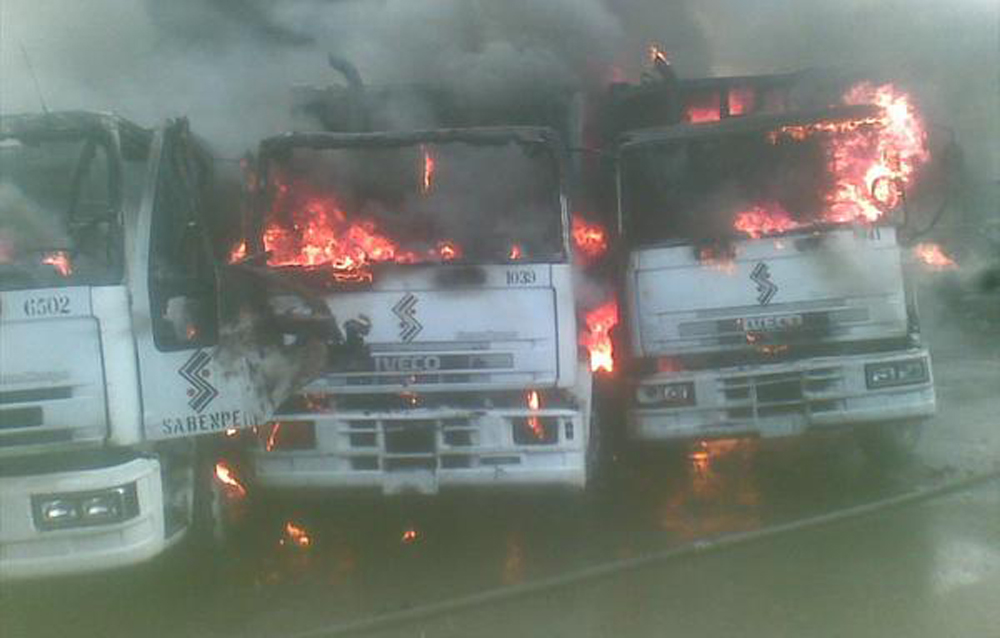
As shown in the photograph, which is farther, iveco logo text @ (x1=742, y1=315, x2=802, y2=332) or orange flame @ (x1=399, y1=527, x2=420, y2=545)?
iveco logo text @ (x1=742, y1=315, x2=802, y2=332)

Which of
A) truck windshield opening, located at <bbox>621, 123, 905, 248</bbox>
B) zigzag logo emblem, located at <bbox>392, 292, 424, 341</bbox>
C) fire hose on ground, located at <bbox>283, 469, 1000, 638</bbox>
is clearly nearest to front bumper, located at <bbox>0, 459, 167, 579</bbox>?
fire hose on ground, located at <bbox>283, 469, 1000, 638</bbox>

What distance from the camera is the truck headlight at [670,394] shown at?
6.33 m

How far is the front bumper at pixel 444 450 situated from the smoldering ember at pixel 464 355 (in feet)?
0.06

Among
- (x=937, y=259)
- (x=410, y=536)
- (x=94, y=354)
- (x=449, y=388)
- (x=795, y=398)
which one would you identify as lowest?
(x=410, y=536)

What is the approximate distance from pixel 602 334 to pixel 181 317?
11.0 feet

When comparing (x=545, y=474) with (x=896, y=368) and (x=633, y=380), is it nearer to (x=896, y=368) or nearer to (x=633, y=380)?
(x=633, y=380)

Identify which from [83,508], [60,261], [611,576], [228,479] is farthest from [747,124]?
[83,508]

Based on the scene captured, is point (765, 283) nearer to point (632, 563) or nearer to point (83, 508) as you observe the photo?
point (632, 563)

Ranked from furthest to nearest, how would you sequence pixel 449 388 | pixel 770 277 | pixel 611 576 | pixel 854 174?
pixel 854 174
pixel 770 277
pixel 449 388
pixel 611 576

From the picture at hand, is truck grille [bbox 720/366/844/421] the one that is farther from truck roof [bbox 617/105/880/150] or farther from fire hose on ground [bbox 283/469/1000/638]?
truck roof [bbox 617/105/880/150]

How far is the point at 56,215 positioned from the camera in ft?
14.5

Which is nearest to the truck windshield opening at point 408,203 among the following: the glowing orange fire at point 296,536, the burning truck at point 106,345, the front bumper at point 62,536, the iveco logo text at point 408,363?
the iveco logo text at point 408,363

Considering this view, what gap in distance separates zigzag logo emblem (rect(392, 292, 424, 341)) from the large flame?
8.24 ft

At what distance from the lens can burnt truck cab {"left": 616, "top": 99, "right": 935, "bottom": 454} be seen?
630 cm
